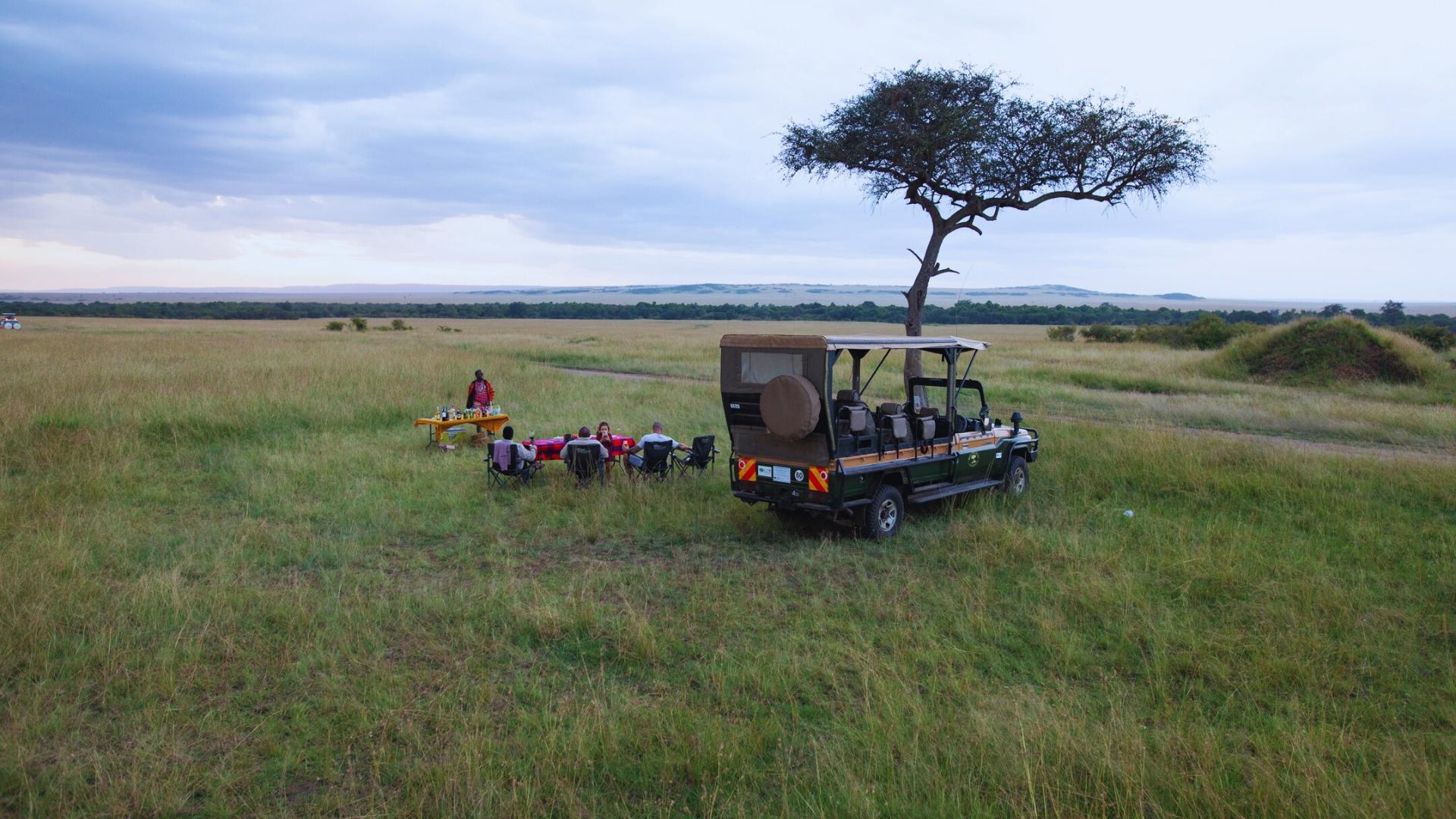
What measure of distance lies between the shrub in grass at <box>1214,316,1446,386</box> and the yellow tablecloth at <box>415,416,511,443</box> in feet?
76.9

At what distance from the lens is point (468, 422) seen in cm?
1549

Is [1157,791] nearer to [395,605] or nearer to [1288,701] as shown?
[1288,701]

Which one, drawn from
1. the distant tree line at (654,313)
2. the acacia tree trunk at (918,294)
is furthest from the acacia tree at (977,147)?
the distant tree line at (654,313)

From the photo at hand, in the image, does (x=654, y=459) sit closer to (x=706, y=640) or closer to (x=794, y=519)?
(x=794, y=519)

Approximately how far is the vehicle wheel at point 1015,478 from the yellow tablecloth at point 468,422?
8.77 metres

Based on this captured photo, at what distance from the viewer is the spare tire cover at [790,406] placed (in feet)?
29.7

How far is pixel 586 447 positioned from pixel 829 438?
12.8 ft

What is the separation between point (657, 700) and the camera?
224 inches

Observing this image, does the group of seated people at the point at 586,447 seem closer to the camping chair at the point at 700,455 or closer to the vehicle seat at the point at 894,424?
the camping chair at the point at 700,455

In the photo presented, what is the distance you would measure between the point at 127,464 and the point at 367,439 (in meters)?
3.80

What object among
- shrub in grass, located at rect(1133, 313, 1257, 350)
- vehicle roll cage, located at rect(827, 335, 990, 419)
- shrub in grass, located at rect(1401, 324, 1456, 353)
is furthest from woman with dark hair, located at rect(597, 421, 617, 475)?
shrub in grass, located at rect(1133, 313, 1257, 350)

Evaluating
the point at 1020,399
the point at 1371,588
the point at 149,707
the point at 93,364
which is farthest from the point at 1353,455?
the point at 93,364

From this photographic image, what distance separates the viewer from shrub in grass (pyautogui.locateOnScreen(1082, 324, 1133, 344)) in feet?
172

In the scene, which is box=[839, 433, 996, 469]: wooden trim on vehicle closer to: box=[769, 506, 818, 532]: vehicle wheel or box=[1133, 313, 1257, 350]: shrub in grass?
box=[769, 506, 818, 532]: vehicle wheel
